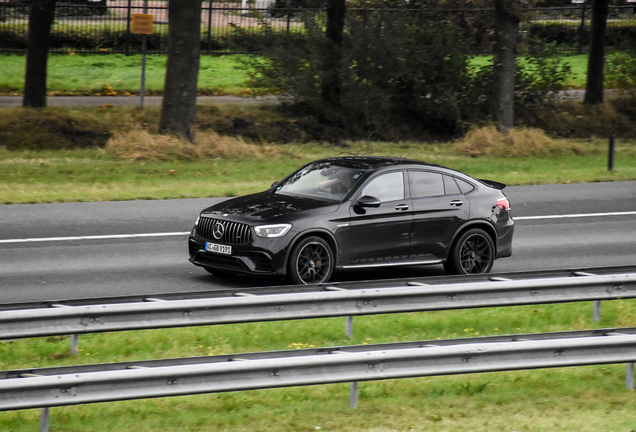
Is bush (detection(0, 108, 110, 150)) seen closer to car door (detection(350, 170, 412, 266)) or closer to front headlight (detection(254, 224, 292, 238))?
car door (detection(350, 170, 412, 266))

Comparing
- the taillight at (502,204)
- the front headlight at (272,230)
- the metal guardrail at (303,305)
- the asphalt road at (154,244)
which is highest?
the taillight at (502,204)

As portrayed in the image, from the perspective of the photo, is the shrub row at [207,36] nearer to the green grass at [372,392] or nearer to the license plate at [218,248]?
the license plate at [218,248]

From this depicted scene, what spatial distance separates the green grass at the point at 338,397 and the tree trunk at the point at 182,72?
15.1 m

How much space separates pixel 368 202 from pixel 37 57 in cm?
1796

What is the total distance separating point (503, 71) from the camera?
2745 centimetres

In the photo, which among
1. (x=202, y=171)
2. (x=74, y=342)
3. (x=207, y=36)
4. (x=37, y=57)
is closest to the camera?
(x=74, y=342)

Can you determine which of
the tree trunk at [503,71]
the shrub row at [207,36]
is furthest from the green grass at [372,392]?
the shrub row at [207,36]

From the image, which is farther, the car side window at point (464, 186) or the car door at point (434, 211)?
the car side window at point (464, 186)

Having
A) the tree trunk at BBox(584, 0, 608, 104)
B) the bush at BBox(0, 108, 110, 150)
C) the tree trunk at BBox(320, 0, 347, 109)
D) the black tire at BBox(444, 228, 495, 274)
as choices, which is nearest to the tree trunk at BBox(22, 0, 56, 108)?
the bush at BBox(0, 108, 110, 150)

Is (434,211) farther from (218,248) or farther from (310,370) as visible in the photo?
(310,370)

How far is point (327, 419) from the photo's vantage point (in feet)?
23.1

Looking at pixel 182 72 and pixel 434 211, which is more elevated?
pixel 182 72

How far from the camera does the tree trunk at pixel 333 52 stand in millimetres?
28656

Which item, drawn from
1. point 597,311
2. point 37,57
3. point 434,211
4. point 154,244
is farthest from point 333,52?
point 597,311
